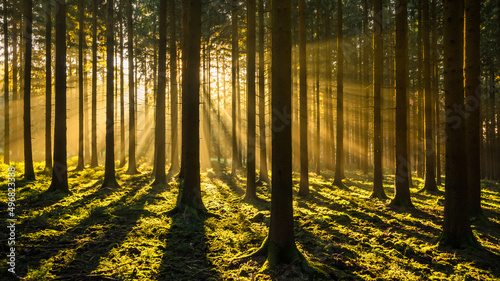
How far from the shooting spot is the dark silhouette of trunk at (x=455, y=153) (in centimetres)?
654

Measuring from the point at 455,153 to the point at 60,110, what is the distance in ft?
46.7

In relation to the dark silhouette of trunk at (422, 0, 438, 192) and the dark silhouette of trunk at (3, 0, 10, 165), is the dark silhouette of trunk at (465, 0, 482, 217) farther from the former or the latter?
the dark silhouette of trunk at (3, 0, 10, 165)

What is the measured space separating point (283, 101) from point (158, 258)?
440 centimetres

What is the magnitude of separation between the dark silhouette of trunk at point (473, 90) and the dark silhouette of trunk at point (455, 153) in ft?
6.82

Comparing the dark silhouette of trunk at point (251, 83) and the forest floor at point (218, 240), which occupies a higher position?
the dark silhouette of trunk at point (251, 83)

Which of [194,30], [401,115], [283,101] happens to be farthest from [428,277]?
[194,30]

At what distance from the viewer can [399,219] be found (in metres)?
9.34

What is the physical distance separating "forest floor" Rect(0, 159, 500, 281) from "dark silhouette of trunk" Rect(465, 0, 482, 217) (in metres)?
1.14

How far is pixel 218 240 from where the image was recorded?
7.23 meters

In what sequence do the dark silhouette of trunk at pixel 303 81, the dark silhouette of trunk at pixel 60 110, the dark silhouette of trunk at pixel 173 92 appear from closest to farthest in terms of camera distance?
1. the dark silhouette of trunk at pixel 60 110
2. the dark silhouette of trunk at pixel 303 81
3. the dark silhouette of trunk at pixel 173 92

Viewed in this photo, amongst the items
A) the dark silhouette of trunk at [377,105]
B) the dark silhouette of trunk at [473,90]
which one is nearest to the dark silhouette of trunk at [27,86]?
the dark silhouette of trunk at [377,105]

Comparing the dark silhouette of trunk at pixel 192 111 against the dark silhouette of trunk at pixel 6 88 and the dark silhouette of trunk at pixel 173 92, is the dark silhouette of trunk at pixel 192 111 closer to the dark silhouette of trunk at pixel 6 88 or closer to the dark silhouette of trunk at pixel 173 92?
the dark silhouette of trunk at pixel 173 92

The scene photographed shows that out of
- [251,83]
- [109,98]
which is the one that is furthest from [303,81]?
[109,98]

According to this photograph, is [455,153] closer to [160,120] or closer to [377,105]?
[377,105]
